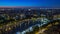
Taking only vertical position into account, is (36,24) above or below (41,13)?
below

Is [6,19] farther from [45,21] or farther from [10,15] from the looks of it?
[45,21]

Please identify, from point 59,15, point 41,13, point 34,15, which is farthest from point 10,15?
point 59,15

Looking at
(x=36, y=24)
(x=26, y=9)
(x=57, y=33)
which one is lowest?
(x=57, y=33)

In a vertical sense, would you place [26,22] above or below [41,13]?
below

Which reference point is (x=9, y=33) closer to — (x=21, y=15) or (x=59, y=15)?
(x=21, y=15)

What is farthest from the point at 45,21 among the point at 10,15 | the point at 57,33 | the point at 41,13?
the point at 10,15

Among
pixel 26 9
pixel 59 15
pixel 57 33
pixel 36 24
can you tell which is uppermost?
pixel 26 9

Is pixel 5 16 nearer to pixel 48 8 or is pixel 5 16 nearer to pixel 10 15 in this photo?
pixel 10 15
